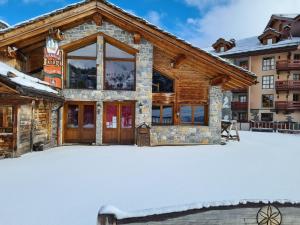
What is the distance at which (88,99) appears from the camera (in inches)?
480

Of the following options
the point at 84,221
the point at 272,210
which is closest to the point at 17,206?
the point at 84,221

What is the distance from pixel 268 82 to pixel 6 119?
32.3m

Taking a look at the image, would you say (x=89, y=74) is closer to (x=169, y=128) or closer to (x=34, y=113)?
(x=34, y=113)

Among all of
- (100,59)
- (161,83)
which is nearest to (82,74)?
(100,59)

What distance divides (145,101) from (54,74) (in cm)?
460

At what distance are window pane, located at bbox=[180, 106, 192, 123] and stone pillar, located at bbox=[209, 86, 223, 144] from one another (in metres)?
1.09

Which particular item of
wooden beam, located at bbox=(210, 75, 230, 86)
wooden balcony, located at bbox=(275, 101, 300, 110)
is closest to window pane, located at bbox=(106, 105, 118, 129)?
wooden beam, located at bbox=(210, 75, 230, 86)

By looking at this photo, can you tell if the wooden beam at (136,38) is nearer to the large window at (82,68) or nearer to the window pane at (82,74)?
the large window at (82,68)

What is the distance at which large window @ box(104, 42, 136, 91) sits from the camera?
12562 millimetres

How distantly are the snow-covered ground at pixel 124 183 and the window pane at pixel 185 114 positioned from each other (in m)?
3.79

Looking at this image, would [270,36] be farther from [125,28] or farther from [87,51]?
[87,51]

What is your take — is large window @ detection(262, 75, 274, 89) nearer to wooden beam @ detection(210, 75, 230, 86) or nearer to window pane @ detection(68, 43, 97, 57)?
wooden beam @ detection(210, 75, 230, 86)

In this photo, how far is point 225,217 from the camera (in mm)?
2861

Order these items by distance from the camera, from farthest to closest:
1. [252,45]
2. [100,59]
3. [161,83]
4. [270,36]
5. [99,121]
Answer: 1. [252,45]
2. [270,36]
3. [161,83]
4. [100,59]
5. [99,121]
